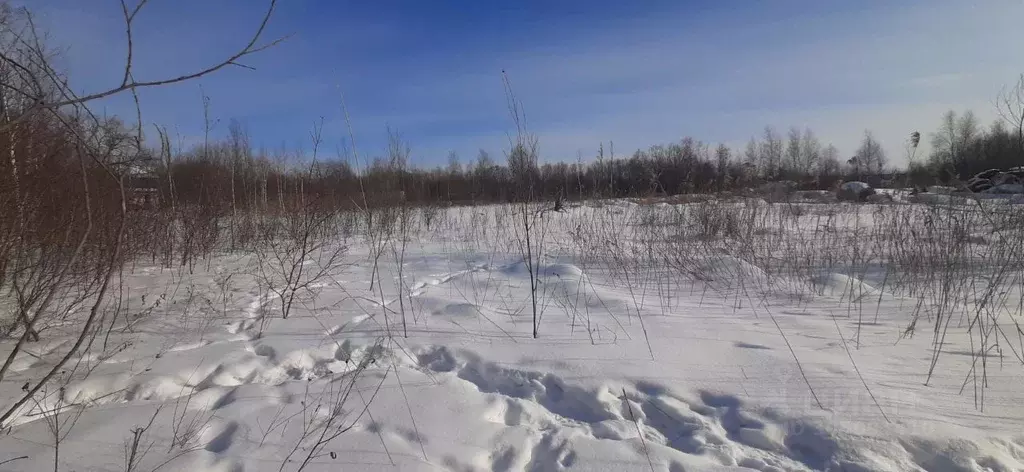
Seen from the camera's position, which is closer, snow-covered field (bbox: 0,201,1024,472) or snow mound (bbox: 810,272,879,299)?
snow-covered field (bbox: 0,201,1024,472)

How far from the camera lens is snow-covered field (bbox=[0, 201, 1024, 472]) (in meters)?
1.67

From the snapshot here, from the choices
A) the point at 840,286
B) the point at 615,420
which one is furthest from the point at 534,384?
the point at 840,286

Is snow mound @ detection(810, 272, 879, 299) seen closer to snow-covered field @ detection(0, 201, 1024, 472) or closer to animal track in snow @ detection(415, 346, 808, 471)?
snow-covered field @ detection(0, 201, 1024, 472)

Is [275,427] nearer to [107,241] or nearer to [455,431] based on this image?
[455,431]

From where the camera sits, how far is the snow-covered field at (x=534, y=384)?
1.67 meters

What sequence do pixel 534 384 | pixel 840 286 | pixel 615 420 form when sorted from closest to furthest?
pixel 615 420 < pixel 534 384 < pixel 840 286

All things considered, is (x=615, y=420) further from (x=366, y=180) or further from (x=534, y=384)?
(x=366, y=180)

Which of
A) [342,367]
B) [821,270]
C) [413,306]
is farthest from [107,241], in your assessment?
[821,270]

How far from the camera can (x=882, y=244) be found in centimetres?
566

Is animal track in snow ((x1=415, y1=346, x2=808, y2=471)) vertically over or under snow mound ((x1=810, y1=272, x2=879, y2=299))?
under

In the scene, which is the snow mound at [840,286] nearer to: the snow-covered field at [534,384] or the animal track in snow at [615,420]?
the snow-covered field at [534,384]

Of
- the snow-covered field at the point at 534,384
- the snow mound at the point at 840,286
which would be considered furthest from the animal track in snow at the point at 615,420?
the snow mound at the point at 840,286

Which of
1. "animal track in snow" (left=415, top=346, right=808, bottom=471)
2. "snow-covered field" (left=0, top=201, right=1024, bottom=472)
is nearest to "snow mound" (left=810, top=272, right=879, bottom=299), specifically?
"snow-covered field" (left=0, top=201, right=1024, bottom=472)

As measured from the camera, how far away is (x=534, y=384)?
7.47ft
